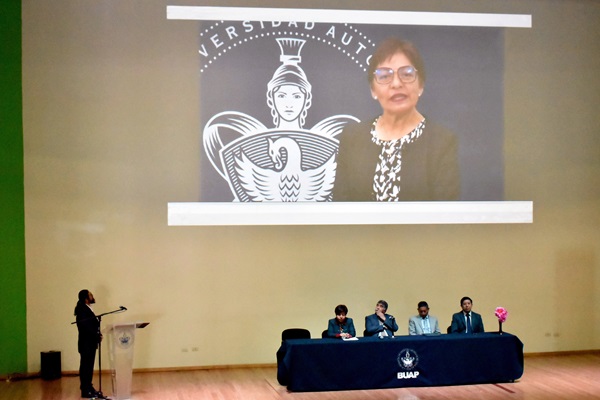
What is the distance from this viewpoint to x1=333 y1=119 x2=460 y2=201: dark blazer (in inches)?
376

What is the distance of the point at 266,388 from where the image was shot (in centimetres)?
836

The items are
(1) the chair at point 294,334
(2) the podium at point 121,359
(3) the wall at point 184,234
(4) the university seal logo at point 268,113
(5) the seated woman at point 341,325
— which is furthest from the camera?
(4) the university seal logo at point 268,113

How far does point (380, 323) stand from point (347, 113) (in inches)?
106

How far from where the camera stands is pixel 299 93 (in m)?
9.52

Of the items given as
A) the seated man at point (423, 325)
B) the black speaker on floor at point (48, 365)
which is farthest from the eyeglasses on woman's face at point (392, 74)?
the black speaker on floor at point (48, 365)

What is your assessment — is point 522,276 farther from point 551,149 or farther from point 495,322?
point 551,149

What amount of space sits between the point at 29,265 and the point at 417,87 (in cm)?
511

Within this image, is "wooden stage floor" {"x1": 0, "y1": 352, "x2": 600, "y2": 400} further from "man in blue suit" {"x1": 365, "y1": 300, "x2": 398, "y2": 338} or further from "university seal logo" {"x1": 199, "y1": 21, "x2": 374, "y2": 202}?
"university seal logo" {"x1": 199, "y1": 21, "x2": 374, "y2": 202}

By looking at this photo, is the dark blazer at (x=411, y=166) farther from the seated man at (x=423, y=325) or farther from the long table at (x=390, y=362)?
the long table at (x=390, y=362)

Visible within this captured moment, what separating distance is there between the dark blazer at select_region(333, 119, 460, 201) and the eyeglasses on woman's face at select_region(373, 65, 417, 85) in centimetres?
55

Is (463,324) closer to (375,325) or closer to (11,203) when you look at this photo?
(375,325)

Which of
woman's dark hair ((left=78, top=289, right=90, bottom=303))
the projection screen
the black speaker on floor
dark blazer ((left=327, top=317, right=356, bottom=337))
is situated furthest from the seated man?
the black speaker on floor

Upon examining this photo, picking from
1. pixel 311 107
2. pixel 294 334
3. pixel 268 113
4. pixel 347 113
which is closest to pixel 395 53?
pixel 347 113

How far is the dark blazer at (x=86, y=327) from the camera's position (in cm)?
802
